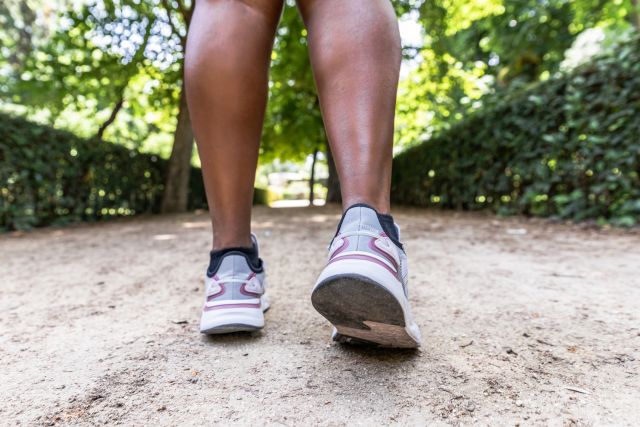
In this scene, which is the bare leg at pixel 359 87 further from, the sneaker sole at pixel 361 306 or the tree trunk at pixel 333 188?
the tree trunk at pixel 333 188

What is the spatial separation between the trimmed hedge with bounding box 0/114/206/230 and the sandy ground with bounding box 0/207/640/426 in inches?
104

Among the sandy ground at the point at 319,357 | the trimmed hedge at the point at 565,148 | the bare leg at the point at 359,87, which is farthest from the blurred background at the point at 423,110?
the bare leg at the point at 359,87

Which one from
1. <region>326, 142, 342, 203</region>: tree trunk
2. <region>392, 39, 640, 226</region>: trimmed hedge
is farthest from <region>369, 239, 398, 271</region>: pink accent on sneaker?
<region>326, 142, 342, 203</region>: tree trunk

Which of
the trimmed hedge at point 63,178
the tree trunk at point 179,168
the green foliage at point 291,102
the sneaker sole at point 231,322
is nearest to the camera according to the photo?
the sneaker sole at point 231,322

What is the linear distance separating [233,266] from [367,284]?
423mm

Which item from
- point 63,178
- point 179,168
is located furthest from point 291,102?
point 63,178

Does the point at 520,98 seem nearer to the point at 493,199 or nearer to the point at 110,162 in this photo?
the point at 493,199

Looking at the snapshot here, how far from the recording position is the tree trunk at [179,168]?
6812mm

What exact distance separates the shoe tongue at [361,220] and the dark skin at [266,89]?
20 mm

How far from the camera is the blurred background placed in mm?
3088

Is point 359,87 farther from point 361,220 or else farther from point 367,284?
point 367,284

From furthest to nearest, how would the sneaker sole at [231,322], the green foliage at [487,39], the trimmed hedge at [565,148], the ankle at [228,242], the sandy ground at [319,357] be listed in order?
the green foliage at [487,39] < the trimmed hedge at [565,148] < the ankle at [228,242] < the sneaker sole at [231,322] < the sandy ground at [319,357]

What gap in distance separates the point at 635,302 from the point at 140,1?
25.6 ft

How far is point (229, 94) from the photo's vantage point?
0.90 m
